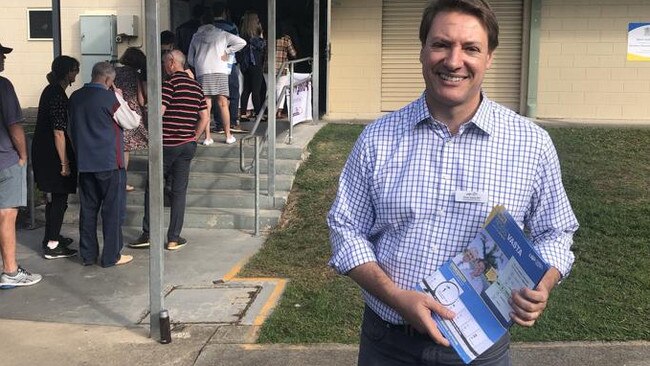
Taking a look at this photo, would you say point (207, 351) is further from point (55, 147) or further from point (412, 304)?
point (55, 147)

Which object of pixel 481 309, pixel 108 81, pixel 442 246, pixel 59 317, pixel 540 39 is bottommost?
pixel 59 317

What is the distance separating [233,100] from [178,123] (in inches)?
130

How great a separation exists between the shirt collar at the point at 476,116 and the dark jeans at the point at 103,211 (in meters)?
4.53

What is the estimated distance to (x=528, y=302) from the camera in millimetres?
1809

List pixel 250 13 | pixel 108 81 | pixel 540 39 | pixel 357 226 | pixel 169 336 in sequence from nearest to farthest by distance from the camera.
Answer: pixel 357 226 < pixel 169 336 < pixel 108 81 < pixel 250 13 < pixel 540 39

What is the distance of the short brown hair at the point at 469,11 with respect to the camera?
1.93 meters

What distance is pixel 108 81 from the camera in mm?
6086

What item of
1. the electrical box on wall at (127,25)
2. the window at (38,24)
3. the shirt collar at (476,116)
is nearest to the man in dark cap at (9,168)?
the shirt collar at (476,116)

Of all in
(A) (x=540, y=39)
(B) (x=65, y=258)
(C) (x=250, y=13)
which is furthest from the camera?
(A) (x=540, y=39)

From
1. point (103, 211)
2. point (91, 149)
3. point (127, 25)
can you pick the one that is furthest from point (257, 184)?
point (127, 25)

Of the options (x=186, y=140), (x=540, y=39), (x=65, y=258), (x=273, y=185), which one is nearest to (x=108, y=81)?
(x=186, y=140)

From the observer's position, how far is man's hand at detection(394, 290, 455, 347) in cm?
189

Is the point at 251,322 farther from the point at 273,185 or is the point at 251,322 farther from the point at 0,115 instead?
the point at 273,185

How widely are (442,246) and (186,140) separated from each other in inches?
196
